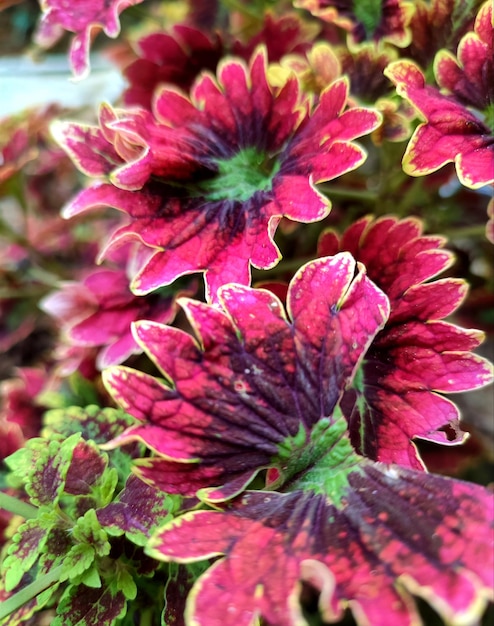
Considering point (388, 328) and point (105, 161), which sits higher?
point (105, 161)

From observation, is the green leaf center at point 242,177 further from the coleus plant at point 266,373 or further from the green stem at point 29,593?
the green stem at point 29,593

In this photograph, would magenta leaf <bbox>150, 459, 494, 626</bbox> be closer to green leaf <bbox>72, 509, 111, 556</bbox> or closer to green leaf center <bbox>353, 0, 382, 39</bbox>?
green leaf <bbox>72, 509, 111, 556</bbox>

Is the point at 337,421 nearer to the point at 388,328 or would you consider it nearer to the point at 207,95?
the point at 388,328

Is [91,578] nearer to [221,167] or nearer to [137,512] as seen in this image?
[137,512]

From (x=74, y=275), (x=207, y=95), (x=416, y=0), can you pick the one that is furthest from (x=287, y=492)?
(x=74, y=275)

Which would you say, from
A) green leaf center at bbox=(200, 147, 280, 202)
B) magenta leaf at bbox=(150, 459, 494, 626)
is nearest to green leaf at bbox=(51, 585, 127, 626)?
magenta leaf at bbox=(150, 459, 494, 626)

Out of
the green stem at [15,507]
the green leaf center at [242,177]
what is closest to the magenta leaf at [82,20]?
the green leaf center at [242,177]
